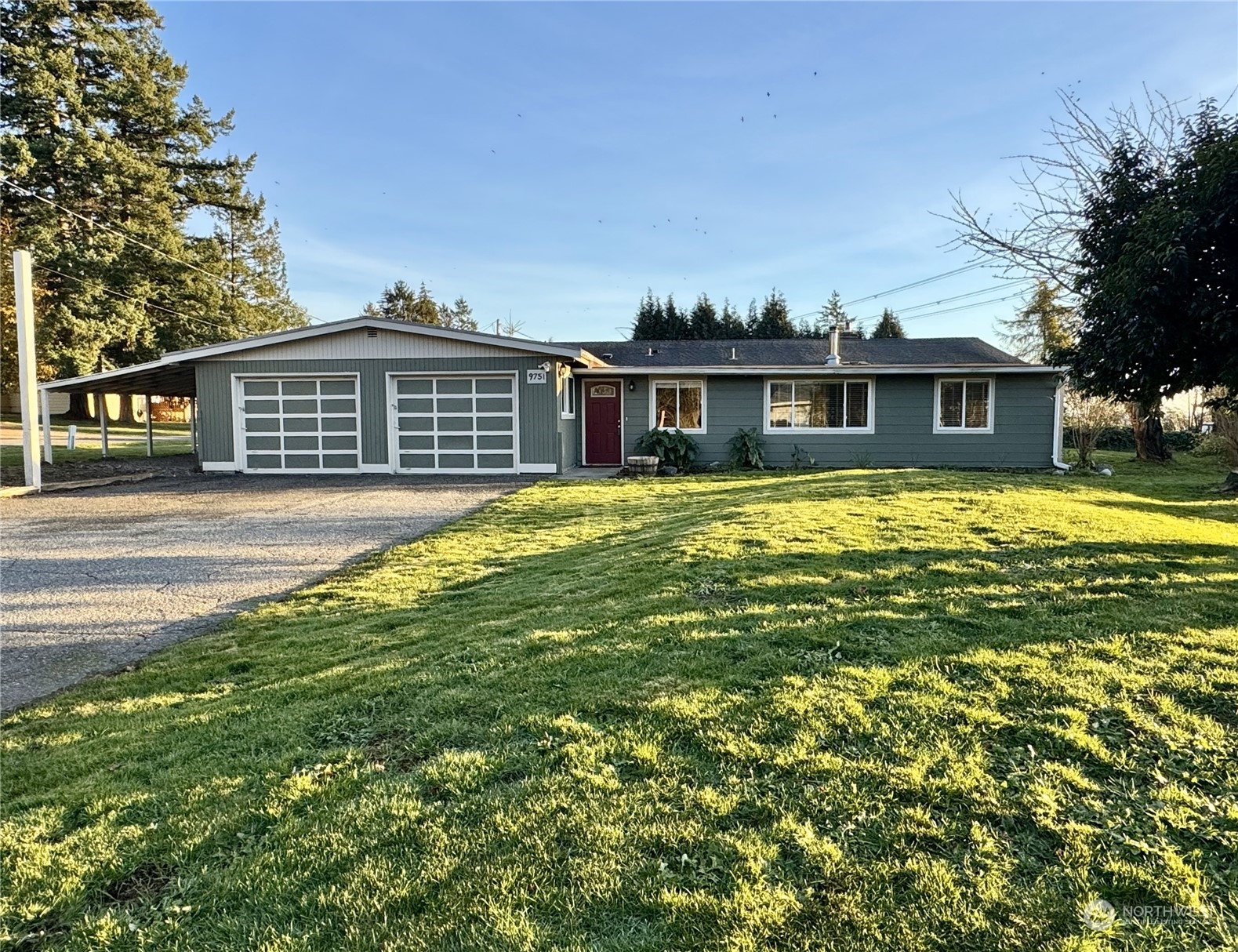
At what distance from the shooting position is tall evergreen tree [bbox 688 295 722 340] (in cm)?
3284

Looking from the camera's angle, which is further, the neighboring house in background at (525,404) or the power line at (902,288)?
the power line at (902,288)

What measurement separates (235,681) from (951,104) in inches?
512

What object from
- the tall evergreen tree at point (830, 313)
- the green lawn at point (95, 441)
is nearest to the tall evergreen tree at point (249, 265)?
the green lawn at point (95, 441)

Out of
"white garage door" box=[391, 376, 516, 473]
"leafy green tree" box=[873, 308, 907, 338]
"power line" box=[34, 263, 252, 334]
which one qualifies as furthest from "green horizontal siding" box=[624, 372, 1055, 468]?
"power line" box=[34, 263, 252, 334]

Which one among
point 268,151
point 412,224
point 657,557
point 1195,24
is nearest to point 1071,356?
point 657,557

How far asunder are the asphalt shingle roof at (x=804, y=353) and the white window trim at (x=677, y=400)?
1.78 feet

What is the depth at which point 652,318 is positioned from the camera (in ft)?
109

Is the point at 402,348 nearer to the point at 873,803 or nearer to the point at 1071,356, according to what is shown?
the point at 1071,356

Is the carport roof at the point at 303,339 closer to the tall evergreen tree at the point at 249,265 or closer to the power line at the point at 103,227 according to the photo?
the power line at the point at 103,227

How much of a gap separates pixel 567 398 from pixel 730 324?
19.7 meters

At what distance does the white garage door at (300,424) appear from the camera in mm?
15055

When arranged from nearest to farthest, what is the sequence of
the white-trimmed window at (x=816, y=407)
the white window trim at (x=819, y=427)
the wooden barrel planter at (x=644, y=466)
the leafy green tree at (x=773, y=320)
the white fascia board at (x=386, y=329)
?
the white fascia board at (x=386, y=329) < the wooden barrel planter at (x=644, y=466) < the white window trim at (x=819, y=427) < the white-trimmed window at (x=816, y=407) < the leafy green tree at (x=773, y=320)

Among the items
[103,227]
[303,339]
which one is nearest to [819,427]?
[303,339]

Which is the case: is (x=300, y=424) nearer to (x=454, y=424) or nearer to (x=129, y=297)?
(x=454, y=424)
